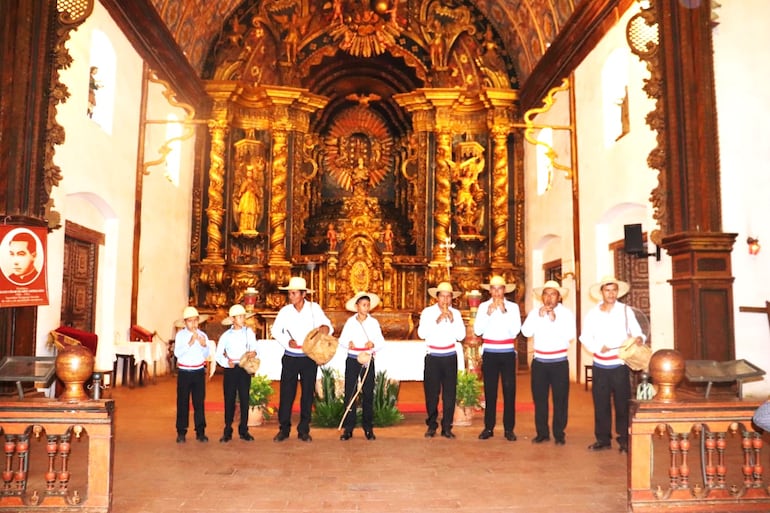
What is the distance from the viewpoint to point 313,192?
17562 millimetres

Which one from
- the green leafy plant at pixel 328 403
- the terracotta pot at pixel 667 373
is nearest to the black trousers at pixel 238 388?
the green leafy plant at pixel 328 403

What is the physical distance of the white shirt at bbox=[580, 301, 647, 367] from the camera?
701cm

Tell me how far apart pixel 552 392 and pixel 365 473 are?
2.33 m

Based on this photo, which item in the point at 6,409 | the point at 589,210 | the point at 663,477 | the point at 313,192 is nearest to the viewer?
the point at 6,409

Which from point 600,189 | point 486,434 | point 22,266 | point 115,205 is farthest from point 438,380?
point 115,205

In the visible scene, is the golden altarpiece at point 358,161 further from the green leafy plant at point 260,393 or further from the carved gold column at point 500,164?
the green leafy plant at point 260,393

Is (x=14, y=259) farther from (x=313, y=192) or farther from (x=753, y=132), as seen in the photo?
(x=313, y=192)

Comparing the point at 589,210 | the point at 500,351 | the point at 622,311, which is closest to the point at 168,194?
the point at 589,210

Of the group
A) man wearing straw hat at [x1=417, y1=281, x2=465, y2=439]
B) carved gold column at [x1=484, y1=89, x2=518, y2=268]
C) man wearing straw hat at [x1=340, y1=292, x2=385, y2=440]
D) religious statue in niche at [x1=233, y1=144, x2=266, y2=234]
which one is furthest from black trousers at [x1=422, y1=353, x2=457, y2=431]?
religious statue in niche at [x1=233, y1=144, x2=266, y2=234]

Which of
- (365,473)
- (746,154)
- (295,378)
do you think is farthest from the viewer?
(746,154)

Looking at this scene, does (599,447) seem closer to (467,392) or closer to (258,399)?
(467,392)

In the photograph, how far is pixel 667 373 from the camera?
15.1 feet

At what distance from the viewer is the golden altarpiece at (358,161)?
1590cm

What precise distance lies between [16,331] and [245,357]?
248 centimetres
